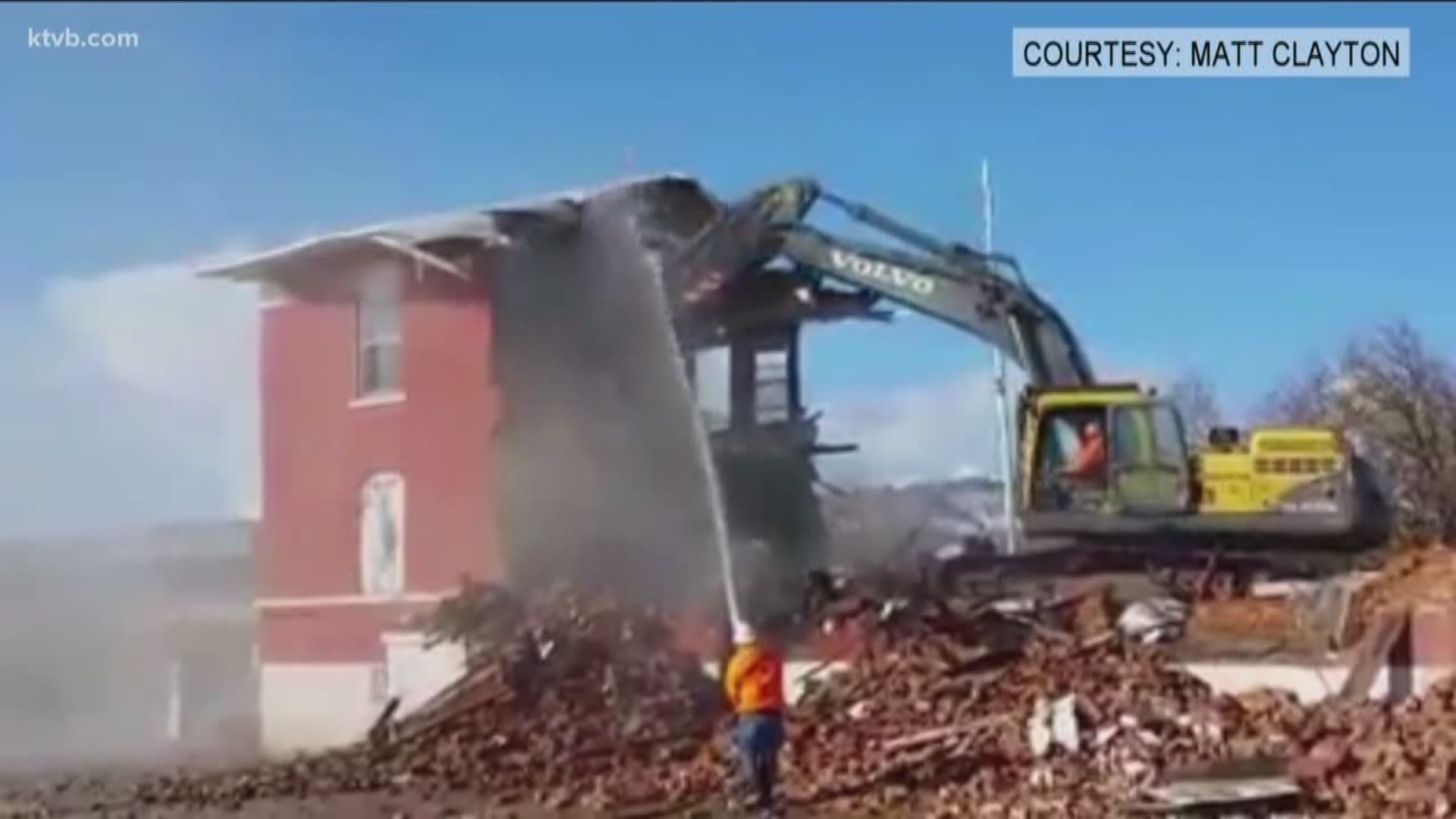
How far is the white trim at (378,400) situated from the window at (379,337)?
20mm

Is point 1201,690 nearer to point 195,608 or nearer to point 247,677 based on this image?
point 247,677

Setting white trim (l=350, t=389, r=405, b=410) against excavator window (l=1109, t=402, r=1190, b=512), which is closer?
excavator window (l=1109, t=402, r=1190, b=512)

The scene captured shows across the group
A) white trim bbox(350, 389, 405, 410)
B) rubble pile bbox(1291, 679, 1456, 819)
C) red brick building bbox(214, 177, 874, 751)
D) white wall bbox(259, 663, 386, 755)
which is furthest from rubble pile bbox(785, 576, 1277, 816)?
white trim bbox(350, 389, 405, 410)

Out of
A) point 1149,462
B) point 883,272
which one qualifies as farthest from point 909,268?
point 1149,462

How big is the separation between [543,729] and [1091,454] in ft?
20.7

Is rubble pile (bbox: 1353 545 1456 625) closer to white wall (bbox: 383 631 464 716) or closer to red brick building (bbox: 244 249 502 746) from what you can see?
white wall (bbox: 383 631 464 716)

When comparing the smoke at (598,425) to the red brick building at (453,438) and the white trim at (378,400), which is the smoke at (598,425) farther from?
the white trim at (378,400)

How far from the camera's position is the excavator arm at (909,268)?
2405 centimetres

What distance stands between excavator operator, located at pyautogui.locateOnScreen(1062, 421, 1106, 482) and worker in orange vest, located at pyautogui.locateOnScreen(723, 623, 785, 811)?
6.42 meters

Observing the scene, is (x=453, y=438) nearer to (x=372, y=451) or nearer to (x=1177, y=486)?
(x=372, y=451)

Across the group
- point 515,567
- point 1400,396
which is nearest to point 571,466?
point 515,567

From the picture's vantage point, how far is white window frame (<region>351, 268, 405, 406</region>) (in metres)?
26.3

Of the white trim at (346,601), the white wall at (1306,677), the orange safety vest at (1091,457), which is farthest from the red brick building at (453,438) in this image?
the white wall at (1306,677)

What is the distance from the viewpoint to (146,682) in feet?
101
